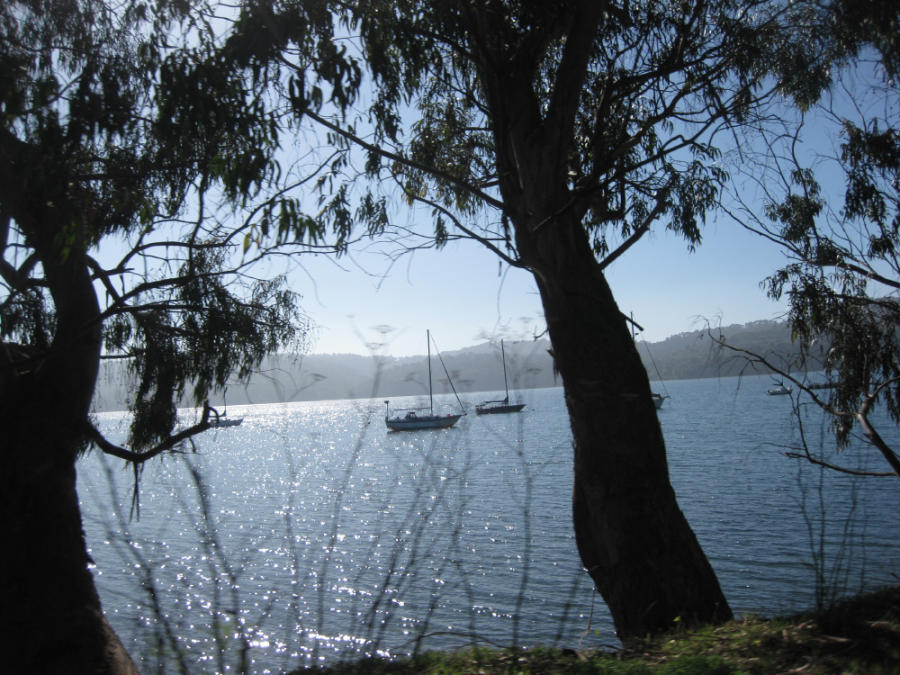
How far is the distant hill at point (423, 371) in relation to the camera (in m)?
2.67

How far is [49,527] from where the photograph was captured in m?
2.76

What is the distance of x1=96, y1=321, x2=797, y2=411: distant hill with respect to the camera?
8.75 feet

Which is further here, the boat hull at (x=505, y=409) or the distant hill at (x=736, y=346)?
the distant hill at (x=736, y=346)

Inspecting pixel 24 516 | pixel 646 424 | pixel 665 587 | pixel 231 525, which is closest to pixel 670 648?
pixel 665 587

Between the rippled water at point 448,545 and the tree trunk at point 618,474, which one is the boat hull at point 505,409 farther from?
the tree trunk at point 618,474

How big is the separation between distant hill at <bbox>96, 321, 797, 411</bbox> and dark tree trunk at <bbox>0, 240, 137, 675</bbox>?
85cm

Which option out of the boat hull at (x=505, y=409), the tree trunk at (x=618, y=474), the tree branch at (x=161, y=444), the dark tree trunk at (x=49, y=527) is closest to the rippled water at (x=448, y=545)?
the boat hull at (x=505, y=409)

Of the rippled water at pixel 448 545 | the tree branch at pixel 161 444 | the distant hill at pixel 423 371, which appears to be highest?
the distant hill at pixel 423 371

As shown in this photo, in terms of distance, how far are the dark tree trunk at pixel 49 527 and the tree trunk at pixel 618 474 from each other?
2181 mm

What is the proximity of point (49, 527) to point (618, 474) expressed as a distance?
8.34 feet

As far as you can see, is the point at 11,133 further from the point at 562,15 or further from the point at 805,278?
the point at 805,278

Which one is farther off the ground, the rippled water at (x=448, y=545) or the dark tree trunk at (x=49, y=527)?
the dark tree trunk at (x=49, y=527)

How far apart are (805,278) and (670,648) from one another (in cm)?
355

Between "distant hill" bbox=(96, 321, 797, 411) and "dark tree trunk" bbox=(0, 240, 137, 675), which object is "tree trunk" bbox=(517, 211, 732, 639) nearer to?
"distant hill" bbox=(96, 321, 797, 411)
